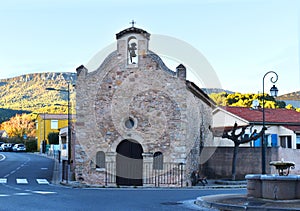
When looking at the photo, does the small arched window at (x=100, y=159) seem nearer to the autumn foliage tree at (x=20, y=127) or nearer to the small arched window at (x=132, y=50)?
the small arched window at (x=132, y=50)

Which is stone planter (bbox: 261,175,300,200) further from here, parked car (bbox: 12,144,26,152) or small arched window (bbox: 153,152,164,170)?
parked car (bbox: 12,144,26,152)

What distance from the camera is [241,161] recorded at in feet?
Answer: 101

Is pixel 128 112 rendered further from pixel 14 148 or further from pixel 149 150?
pixel 14 148

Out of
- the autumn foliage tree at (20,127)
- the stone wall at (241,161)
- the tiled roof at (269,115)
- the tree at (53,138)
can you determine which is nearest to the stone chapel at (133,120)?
the stone wall at (241,161)

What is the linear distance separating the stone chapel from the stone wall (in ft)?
14.1

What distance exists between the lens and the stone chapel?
26.7 meters

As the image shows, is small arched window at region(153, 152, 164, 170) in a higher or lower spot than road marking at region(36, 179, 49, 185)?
higher

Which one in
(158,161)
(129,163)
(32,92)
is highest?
(32,92)

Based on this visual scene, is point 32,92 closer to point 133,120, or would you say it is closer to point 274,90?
point 133,120

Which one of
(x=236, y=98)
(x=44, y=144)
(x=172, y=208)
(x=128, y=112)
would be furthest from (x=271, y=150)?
(x=44, y=144)

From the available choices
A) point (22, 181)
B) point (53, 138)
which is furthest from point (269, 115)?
point (53, 138)

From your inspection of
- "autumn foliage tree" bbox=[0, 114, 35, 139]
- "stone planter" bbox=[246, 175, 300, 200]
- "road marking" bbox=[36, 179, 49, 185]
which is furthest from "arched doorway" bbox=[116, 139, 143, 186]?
"autumn foliage tree" bbox=[0, 114, 35, 139]

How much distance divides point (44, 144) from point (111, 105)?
47411 mm

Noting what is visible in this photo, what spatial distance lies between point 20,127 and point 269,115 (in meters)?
65.6
